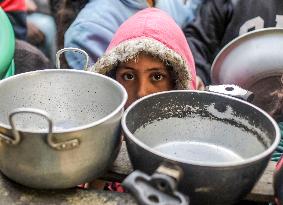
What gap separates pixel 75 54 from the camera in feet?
5.57

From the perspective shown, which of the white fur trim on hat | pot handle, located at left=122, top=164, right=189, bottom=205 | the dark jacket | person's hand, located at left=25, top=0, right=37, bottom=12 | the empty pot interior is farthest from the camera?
person's hand, located at left=25, top=0, right=37, bottom=12

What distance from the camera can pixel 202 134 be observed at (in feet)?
2.32

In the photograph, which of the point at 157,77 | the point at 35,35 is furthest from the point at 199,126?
the point at 35,35

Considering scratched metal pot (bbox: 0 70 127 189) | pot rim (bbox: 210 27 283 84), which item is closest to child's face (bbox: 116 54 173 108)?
pot rim (bbox: 210 27 283 84)

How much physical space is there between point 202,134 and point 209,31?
1070mm

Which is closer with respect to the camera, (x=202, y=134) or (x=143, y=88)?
(x=202, y=134)

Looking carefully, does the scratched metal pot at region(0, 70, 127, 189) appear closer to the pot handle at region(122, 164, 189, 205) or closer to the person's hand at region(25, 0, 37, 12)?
the pot handle at region(122, 164, 189, 205)

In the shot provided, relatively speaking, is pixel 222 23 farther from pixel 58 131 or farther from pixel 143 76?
pixel 58 131

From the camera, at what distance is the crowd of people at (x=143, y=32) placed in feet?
3.39

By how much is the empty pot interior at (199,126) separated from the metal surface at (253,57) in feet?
1.44

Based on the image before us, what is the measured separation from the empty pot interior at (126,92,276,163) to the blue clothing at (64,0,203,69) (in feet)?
3.11

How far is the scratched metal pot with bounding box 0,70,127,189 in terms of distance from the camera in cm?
53

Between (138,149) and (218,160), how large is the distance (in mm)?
176

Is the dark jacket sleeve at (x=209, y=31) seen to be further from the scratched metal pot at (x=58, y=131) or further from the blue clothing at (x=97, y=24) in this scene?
the scratched metal pot at (x=58, y=131)
